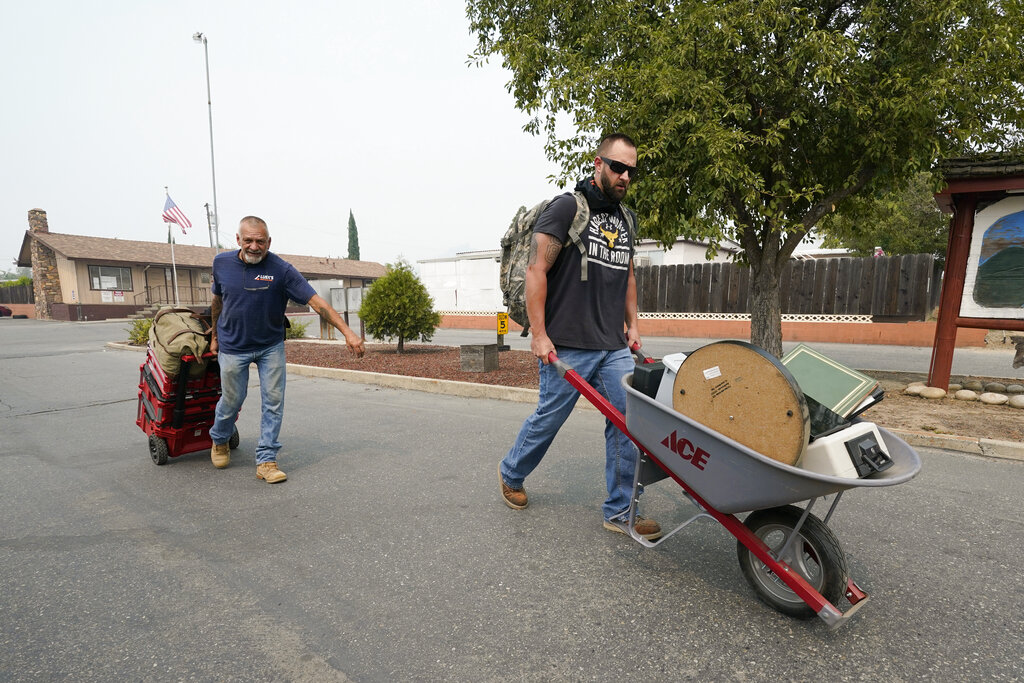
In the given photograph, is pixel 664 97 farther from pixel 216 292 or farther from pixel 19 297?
pixel 19 297

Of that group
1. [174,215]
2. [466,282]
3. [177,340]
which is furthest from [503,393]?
[174,215]

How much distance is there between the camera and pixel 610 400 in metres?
3.13

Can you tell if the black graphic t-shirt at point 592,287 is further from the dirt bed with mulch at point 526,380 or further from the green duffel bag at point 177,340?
the dirt bed with mulch at point 526,380

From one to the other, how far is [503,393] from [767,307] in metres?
4.03

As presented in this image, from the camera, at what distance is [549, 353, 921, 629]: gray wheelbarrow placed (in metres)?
1.93

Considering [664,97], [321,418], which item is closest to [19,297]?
[321,418]

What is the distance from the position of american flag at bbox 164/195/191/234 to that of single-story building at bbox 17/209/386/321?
5.93m

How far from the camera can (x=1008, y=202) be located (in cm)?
638

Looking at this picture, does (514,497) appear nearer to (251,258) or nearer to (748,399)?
(748,399)

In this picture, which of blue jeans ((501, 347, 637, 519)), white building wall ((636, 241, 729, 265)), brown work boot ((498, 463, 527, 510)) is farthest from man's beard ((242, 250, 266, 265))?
white building wall ((636, 241, 729, 265))

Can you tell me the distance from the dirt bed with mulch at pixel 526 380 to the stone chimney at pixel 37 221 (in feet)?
112

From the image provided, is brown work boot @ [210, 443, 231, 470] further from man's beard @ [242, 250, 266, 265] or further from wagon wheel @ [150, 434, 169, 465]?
man's beard @ [242, 250, 266, 265]

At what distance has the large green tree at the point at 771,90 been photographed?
5762 mm

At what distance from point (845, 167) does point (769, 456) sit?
6962 mm
